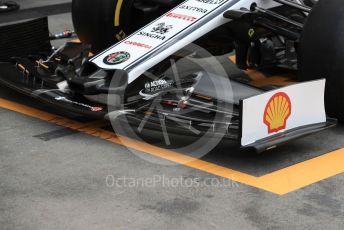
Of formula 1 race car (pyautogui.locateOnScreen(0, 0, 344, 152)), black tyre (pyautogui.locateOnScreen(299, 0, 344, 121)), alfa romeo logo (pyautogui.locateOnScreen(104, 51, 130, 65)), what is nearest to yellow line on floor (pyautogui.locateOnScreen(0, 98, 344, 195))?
formula 1 race car (pyautogui.locateOnScreen(0, 0, 344, 152))

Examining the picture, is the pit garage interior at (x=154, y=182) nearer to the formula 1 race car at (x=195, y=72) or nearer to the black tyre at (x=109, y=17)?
the formula 1 race car at (x=195, y=72)

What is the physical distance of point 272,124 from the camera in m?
4.58

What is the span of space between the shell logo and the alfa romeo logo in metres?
1.22

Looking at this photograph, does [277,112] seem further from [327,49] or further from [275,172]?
[327,49]

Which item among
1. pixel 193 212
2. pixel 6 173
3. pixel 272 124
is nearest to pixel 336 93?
pixel 272 124

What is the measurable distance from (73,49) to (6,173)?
4.88 feet

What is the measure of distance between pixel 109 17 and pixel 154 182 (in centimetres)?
226

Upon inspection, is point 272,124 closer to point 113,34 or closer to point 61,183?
point 61,183

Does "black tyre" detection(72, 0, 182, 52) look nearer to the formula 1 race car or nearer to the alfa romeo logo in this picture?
the formula 1 race car

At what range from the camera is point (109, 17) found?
636cm

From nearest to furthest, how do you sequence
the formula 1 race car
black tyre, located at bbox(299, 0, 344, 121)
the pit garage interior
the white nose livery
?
1. the pit garage interior
2. the formula 1 race car
3. black tyre, located at bbox(299, 0, 344, 121)
4. the white nose livery

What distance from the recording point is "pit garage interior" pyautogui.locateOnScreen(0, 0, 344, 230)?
4.01 metres

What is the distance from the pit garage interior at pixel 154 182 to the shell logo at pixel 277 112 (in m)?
0.26

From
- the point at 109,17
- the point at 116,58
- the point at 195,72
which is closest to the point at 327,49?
the point at 195,72
